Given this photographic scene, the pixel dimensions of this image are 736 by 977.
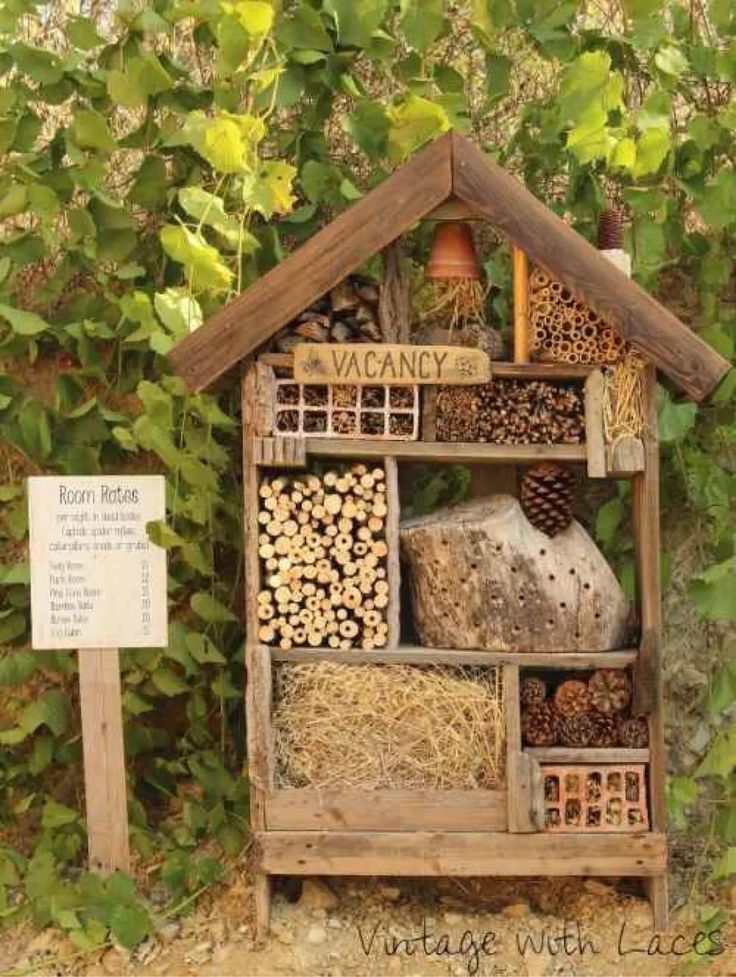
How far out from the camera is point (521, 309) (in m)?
3.87

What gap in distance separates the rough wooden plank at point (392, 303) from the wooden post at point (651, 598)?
710 mm

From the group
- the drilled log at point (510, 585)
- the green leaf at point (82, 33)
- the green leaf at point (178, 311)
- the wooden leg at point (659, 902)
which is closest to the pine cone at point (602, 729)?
the drilled log at point (510, 585)

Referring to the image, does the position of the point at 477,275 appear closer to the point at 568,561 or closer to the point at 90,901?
the point at 568,561

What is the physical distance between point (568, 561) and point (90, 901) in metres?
1.80

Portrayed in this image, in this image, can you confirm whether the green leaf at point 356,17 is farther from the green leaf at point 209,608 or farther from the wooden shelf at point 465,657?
the wooden shelf at point 465,657

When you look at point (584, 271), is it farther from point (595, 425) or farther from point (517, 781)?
point (517, 781)

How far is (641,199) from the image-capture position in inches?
175

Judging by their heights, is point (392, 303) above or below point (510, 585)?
above

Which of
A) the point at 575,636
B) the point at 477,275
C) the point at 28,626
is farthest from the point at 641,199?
the point at 28,626

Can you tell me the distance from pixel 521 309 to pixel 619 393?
1.21ft

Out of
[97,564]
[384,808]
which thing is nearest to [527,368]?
[384,808]

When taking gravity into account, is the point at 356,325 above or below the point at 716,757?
above

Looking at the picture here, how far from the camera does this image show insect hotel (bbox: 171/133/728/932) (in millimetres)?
3830

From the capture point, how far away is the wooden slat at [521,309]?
3.86 m
